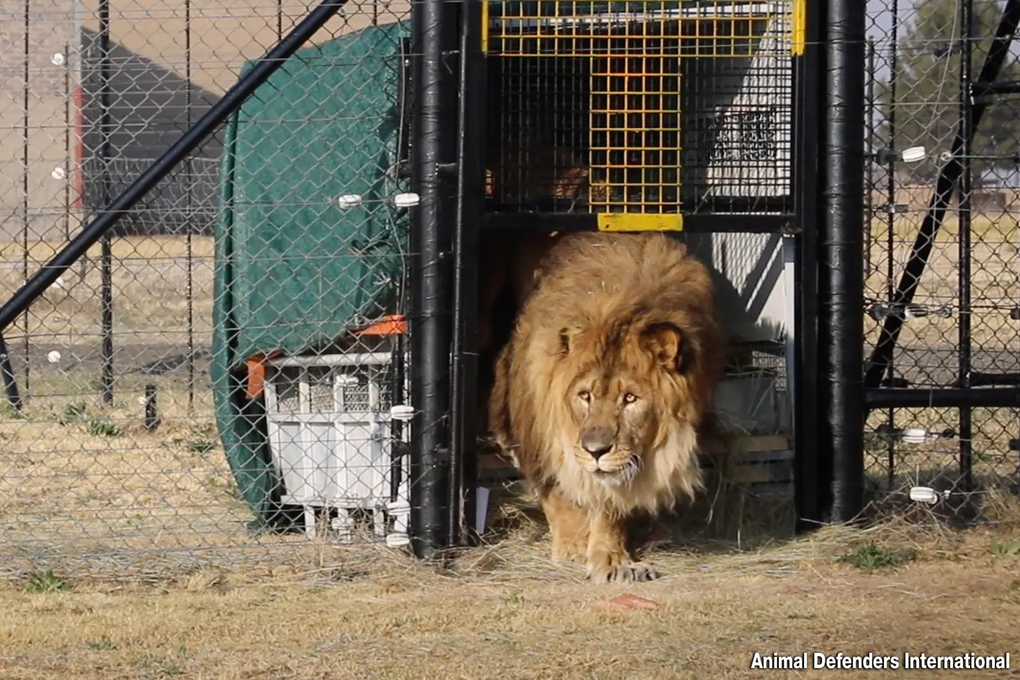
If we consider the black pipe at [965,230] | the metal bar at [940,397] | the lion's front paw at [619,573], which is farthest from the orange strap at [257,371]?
the black pipe at [965,230]

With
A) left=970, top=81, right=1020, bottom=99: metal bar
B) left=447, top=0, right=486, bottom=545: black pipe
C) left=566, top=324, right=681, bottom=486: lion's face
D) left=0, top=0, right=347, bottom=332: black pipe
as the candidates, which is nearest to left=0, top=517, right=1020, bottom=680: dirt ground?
left=447, top=0, right=486, bottom=545: black pipe

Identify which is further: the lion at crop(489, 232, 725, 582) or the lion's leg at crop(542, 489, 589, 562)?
the lion's leg at crop(542, 489, 589, 562)

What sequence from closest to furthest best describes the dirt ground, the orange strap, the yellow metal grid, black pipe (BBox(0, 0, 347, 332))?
the dirt ground → black pipe (BBox(0, 0, 347, 332)) → the yellow metal grid → the orange strap

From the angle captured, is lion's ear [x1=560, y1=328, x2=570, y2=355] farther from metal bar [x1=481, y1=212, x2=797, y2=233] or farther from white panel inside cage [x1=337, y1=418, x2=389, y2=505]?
white panel inside cage [x1=337, y1=418, x2=389, y2=505]

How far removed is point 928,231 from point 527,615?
2684 millimetres

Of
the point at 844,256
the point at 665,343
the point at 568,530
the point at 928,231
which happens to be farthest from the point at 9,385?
the point at 928,231

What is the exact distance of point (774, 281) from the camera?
665cm

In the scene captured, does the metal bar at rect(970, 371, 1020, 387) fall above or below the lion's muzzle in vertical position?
above

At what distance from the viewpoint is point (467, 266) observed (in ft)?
19.1

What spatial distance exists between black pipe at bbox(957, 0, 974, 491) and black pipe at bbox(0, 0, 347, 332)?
290cm

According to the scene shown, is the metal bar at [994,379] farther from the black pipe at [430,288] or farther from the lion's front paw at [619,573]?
the black pipe at [430,288]

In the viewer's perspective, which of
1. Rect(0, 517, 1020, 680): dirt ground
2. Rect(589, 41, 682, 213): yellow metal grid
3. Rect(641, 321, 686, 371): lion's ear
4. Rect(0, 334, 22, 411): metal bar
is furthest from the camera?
Rect(0, 334, 22, 411): metal bar

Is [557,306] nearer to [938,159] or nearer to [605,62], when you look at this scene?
[605,62]

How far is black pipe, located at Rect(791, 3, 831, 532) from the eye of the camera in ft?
19.8
